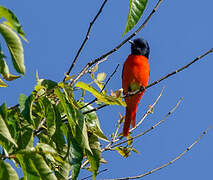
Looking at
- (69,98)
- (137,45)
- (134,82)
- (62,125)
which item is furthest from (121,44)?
(137,45)

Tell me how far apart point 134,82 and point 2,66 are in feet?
13.8

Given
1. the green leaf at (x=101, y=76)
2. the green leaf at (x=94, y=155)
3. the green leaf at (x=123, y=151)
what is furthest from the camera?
the green leaf at (x=123, y=151)

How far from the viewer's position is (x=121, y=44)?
1.88 m

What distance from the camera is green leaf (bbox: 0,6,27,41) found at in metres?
1.34

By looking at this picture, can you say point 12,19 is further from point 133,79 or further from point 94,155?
point 133,79

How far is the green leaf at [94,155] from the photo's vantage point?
2002 mm

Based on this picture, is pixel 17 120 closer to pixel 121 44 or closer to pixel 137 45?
pixel 121 44

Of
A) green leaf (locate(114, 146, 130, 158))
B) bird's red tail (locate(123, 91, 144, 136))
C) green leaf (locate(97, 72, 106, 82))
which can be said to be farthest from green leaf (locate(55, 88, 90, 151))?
bird's red tail (locate(123, 91, 144, 136))

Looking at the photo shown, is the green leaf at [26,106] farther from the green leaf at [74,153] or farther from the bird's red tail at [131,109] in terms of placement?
the bird's red tail at [131,109]

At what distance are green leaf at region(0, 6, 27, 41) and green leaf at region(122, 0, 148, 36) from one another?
16.3 inches

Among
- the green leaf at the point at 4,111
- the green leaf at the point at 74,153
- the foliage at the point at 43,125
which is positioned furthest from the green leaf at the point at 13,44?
the green leaf at the point at 74,153

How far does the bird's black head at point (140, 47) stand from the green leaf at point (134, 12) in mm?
4850

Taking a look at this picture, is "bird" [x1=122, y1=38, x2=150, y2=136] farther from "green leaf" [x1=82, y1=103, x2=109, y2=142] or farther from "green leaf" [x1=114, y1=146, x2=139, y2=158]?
"green leaf" [x1=82, y1=103, x2=109, y2=142]

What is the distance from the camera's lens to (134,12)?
156 centimetres
